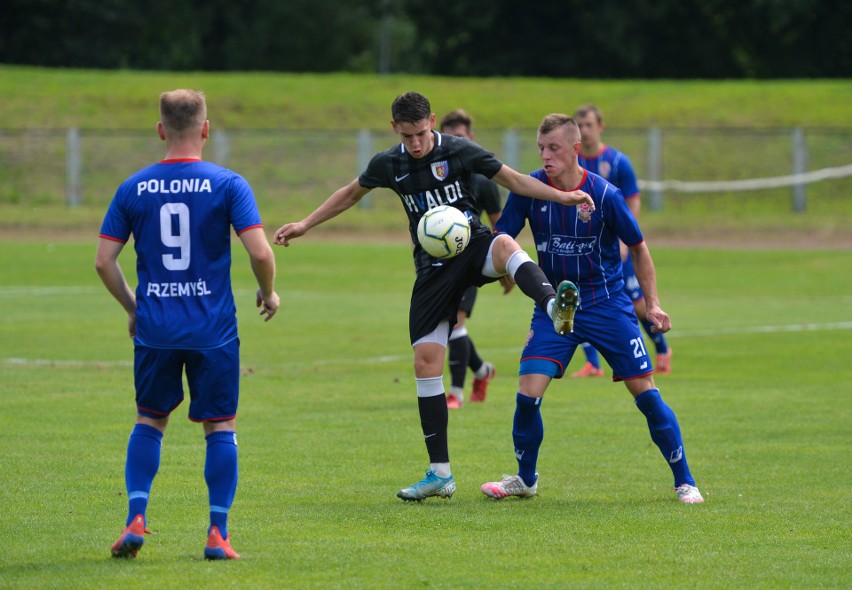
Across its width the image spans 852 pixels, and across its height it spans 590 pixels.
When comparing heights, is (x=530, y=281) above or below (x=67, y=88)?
below

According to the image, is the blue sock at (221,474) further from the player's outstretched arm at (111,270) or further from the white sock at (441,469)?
the white sock at (441,469)

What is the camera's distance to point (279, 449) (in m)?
9.11

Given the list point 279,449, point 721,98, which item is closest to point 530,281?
point 279,449

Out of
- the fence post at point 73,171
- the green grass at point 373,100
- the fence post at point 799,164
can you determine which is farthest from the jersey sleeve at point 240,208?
the green grass at point 373,100

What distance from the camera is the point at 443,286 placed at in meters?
7.48

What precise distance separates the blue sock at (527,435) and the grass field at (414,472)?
0.22m

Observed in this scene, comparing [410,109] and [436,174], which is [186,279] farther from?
[436,174]

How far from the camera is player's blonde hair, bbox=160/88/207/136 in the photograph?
568 centimetres

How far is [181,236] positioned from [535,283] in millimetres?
2189

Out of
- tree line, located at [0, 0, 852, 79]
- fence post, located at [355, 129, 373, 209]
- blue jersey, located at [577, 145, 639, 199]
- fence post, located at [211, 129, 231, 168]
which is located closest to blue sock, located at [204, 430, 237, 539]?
blue jersey, located at [577, 145, 639, 199]

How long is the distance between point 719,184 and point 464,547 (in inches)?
1372

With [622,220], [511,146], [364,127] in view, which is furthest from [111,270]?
[364,127]

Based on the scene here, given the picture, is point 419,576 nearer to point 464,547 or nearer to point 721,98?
point 464,547

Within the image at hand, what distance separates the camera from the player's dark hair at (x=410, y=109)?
7121mm
